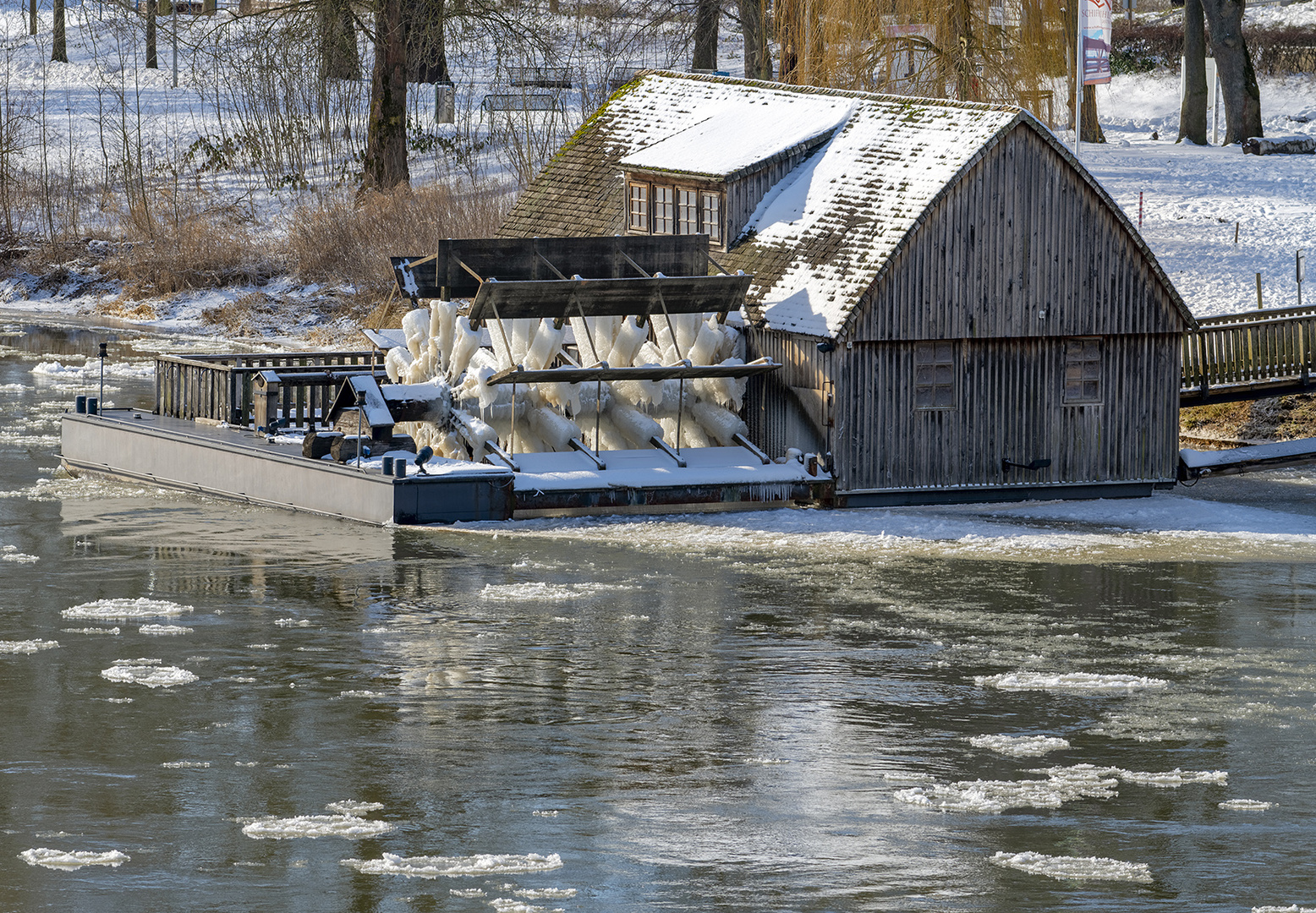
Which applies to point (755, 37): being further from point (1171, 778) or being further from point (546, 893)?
point (546, 893)

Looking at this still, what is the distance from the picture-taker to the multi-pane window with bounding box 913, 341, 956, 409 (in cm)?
2634

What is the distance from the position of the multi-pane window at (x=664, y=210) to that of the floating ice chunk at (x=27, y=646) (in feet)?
45.6

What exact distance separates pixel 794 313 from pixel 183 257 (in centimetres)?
2934

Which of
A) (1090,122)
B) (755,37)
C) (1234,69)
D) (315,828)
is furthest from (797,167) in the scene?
(1090,122)

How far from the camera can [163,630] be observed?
18.4 meters

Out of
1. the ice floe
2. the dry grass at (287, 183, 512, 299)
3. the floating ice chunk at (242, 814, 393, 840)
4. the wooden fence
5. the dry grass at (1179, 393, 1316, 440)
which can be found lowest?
the floating ice chunk at (242, 814, 393, 840)

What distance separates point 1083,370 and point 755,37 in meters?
29.0

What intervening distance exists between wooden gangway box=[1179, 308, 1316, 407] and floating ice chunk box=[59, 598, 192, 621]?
676 inches

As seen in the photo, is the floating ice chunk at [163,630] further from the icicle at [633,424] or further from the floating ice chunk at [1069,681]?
the icicle at [633,424]

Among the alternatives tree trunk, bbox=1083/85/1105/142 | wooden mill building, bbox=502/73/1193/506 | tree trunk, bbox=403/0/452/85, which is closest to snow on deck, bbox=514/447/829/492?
wooden mill building, bbox=502/73/1193/506

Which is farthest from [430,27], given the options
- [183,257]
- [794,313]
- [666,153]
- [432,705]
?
[432,705]

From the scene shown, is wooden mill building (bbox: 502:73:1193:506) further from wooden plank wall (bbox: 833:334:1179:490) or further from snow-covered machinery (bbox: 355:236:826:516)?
snow-covered machinery (bbox: 355:236:826:516)

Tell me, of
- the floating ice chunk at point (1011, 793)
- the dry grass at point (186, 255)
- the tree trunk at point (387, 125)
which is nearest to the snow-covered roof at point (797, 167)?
the floating ice chunk at point (1011, 793)

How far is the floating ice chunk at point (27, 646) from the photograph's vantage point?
691 inches
